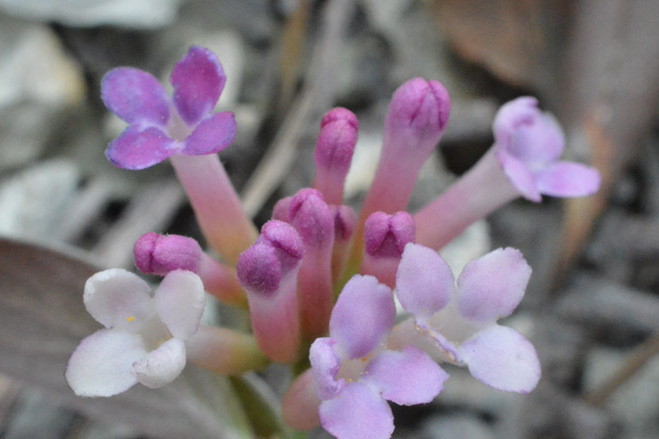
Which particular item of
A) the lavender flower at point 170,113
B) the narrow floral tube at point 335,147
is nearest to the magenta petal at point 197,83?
the lavender flower at point 170,113

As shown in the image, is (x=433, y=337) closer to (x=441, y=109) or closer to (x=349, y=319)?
(x=349, y=319)

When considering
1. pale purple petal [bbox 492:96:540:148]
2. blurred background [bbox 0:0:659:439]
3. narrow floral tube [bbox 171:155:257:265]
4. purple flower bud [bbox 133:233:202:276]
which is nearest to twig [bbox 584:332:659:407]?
blurred background [bbox 0:0:659:439]

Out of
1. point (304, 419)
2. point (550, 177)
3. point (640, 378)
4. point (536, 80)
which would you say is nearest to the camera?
point (304, 419)

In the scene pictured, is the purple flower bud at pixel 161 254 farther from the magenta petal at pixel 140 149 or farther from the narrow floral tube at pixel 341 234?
the narrow floral tube at pixel 341 234

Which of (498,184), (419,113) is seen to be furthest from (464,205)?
(419,113)

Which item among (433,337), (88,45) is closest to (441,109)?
(433,337)

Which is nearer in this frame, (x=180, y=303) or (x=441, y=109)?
(x=180, y=303)
